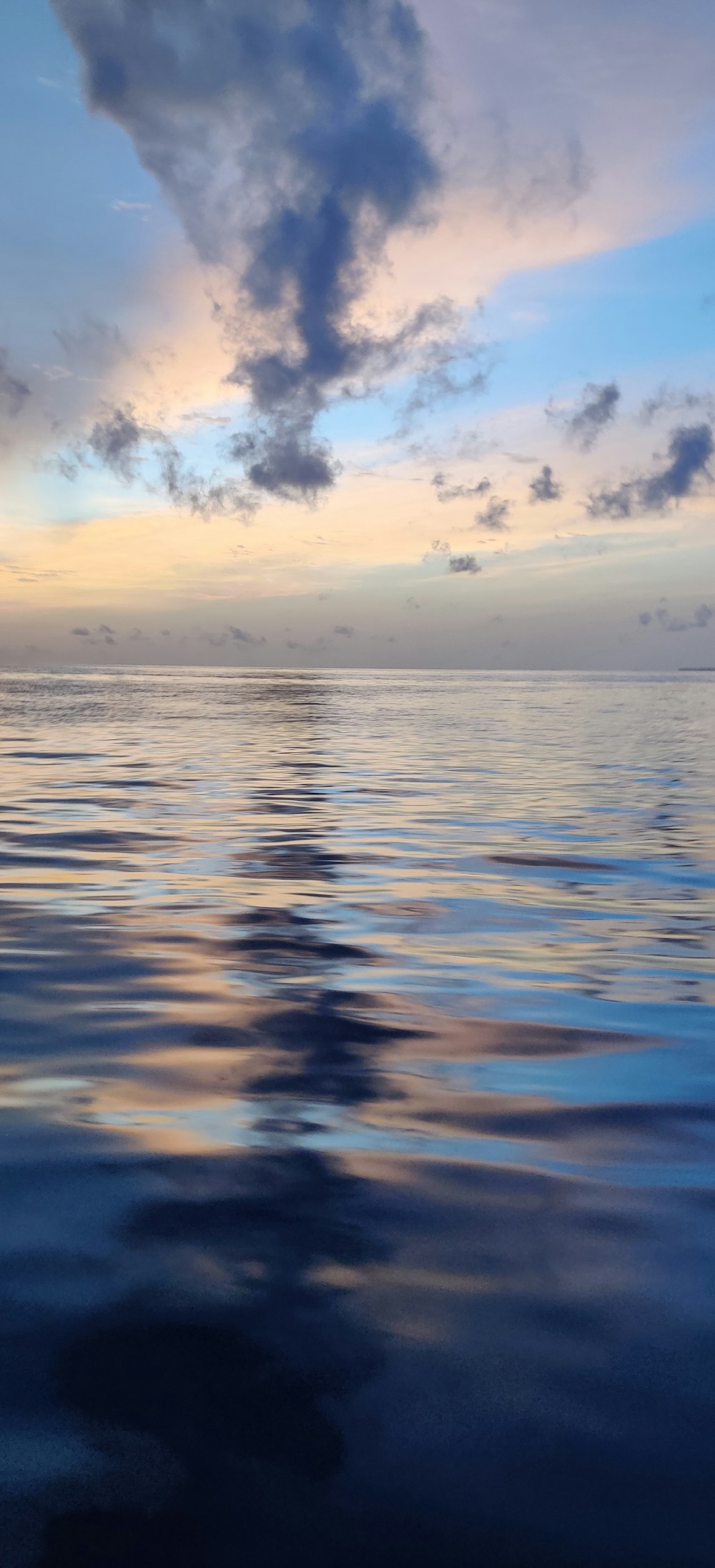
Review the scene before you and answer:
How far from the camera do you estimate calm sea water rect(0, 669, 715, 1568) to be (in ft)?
7.88

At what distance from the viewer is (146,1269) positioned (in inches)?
130

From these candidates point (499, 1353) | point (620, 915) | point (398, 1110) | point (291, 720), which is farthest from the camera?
point (291, 720)

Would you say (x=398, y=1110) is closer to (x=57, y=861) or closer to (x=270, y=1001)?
(x=270, y=1001)

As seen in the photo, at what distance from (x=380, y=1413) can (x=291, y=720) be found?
152ft

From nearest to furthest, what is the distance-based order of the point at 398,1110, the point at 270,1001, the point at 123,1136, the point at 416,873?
the point at 123,1136, the point at 398,1110, the point at 270,1001, the point at 416,873

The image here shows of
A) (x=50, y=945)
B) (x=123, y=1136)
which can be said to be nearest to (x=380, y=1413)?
(x=123, y=1136)

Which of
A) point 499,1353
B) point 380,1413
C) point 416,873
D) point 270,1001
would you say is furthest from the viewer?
point 416,873

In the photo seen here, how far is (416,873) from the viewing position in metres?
11.0

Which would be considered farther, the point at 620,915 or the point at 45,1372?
the point at 620,915

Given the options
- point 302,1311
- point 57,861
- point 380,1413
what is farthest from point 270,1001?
point 57,861

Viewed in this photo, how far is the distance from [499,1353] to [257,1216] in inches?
42.7

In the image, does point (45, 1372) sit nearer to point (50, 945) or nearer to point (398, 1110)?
point (398, 1110)

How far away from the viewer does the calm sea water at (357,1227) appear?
2.40 meters

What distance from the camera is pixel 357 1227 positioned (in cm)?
361
